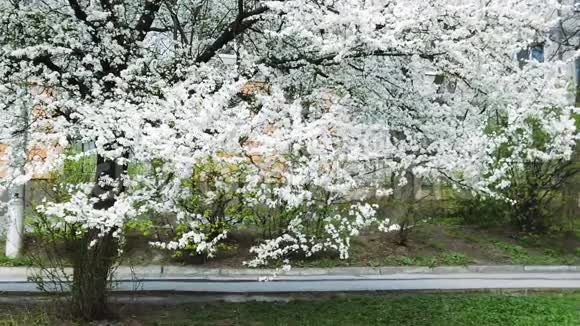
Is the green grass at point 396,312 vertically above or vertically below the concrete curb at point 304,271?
below

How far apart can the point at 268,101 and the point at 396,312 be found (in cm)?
370

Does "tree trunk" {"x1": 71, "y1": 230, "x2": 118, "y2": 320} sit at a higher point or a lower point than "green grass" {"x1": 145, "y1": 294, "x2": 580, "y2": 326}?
higher

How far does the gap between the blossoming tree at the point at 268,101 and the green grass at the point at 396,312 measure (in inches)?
48.0

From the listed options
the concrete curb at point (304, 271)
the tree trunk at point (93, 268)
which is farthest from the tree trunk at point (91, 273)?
the concrete curb at point (304, 271)

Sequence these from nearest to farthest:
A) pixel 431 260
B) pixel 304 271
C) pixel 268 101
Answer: pixel 268 101 < pixel 304 271 < pixel 431 260

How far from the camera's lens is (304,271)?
10.4 metres

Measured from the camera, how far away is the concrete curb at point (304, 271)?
9.77m

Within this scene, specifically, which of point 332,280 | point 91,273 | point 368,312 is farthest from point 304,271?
point 91,273

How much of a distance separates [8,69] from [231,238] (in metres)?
5.80

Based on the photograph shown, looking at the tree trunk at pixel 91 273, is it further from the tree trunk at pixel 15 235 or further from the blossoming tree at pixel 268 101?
the tree trunk at pixel 15 235

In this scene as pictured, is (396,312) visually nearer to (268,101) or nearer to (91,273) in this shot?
(268,101)

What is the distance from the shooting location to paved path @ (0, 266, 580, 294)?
345 inches

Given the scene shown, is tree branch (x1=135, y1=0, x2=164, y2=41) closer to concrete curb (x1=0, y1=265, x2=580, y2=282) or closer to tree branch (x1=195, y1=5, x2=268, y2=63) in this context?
tree branch (x1=195, y1=5, x2=268, y2=63)

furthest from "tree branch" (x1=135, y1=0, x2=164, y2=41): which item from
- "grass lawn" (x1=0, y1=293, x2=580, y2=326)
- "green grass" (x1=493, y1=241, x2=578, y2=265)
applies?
"green grass" (x1=493, y1=241, x2=578, y2=265)
